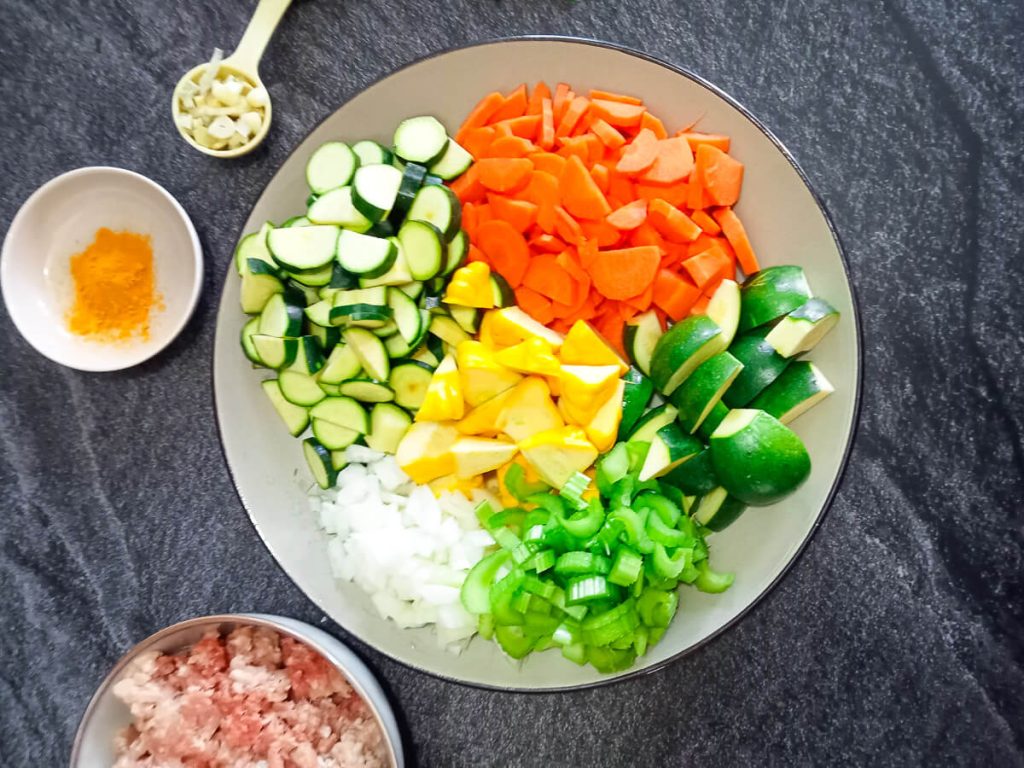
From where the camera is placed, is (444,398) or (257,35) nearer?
(444,398)

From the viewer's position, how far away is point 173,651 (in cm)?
178

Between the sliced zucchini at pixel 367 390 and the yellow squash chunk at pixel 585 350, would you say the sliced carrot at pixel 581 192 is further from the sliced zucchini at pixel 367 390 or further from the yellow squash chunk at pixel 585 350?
the sliced zucchini at pixel 367 390

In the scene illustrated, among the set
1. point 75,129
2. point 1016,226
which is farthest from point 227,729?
point 1016,226

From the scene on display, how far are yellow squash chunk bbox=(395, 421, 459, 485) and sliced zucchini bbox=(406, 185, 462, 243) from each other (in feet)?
1.32

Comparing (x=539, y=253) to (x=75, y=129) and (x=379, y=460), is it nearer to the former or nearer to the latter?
(x=379, y=460)

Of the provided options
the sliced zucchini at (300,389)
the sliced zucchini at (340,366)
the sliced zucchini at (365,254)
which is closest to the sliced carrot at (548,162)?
the sliced zucchini at (365,254)

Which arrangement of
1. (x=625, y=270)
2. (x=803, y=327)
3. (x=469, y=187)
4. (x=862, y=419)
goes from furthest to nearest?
(x=862, y=419)
(x=469, y=187)
(x=625, y=270)
(x=803, y=327)

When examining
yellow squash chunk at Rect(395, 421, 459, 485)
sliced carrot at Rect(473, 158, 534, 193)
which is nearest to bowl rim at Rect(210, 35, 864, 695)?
sliced carrot at Rect(473, 158, 534, 193)

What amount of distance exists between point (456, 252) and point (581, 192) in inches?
11.5

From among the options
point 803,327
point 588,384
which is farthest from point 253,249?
point 803,327

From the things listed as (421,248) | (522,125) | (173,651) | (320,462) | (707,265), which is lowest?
(173,651)

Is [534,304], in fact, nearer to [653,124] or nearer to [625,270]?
[625,270]

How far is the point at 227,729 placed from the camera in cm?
166

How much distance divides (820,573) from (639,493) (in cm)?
54
